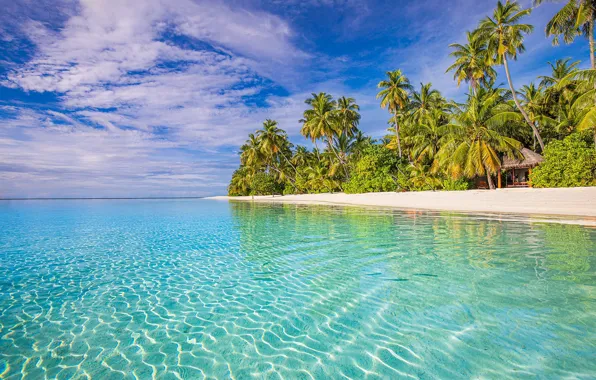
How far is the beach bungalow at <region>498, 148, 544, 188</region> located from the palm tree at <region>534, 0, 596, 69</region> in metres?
6.51

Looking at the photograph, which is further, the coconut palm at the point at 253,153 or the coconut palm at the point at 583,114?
the coconut palm at the point at 253,153

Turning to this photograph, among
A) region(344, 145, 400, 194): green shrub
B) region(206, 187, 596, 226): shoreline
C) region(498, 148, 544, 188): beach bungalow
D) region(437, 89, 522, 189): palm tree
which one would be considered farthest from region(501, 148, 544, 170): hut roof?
region(344, 145, 400, 194): green shrub

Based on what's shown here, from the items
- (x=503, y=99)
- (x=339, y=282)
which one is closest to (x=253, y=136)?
(x=503, y=99)

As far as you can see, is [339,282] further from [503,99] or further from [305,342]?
[503,99]

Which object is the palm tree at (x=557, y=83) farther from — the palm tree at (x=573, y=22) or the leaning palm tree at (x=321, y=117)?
the leaning palm tree at (x=321, y=117)

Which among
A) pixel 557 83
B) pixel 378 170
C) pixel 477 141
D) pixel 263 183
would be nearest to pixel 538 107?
pixel 557 83

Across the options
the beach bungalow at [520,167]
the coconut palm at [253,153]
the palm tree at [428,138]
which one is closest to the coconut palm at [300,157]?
the coconut palm at [253,153]

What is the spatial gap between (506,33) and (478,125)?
659 cm

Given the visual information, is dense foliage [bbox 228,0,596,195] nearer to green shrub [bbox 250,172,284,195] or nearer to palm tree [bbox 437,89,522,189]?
palm tree [bbox 437,89,522,189]

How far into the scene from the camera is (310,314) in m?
3.76

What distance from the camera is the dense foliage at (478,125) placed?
17.6 metres

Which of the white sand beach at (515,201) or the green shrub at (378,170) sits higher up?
the green shrub at (378,170)

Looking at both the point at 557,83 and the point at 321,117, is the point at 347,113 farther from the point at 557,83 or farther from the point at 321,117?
the point at 557,83

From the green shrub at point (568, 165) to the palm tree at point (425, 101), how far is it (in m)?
12.3
